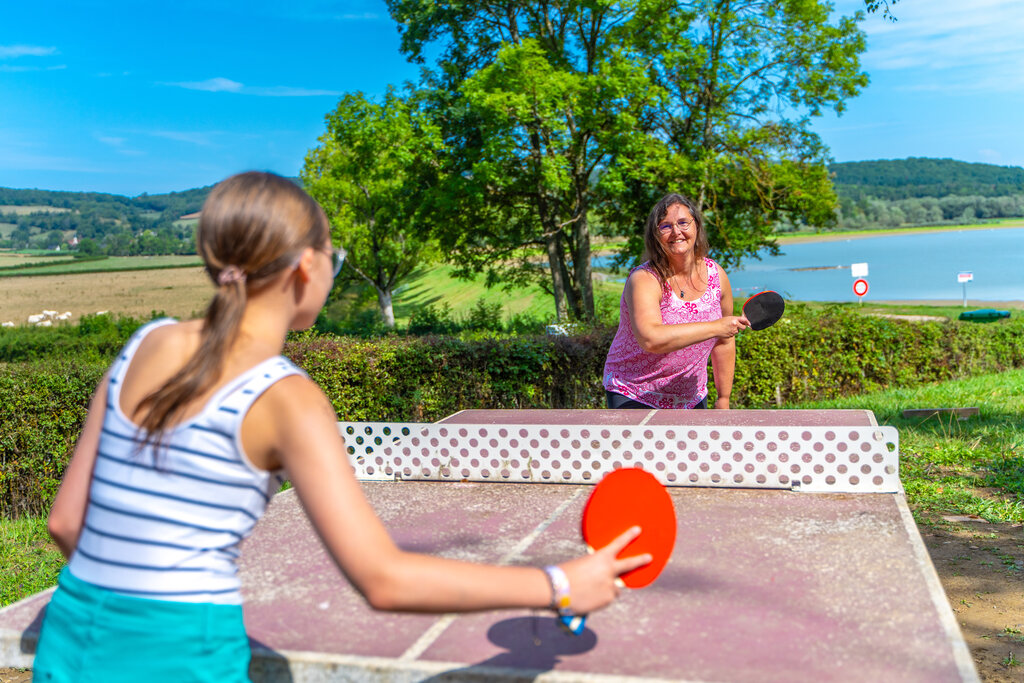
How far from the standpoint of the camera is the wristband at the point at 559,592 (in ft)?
4.33

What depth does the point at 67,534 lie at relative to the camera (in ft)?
5.07

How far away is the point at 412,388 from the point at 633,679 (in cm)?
771

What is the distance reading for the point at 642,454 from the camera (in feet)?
10.2

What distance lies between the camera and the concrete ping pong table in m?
1.62

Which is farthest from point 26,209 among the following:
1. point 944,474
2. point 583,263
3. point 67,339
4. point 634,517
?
point 634,517

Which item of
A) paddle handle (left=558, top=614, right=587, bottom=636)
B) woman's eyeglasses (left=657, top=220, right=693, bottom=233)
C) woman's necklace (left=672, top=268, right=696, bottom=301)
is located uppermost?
woman's eyeglasses (left=657, top=220, right=693, bottom=233)

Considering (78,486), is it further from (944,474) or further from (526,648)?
(944,474)

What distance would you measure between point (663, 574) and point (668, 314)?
2.13 meters

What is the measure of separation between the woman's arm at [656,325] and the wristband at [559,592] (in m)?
2.48

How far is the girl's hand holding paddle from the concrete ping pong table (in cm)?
25

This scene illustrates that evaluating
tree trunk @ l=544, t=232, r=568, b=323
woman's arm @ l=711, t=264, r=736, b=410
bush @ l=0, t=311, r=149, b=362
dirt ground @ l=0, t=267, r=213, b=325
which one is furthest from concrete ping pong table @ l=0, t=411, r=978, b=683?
dirt ground @ l=0, t=267, r=213, b=325

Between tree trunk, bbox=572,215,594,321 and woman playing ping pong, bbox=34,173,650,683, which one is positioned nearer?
woman playing ping pong, bbox=34,173,650,683

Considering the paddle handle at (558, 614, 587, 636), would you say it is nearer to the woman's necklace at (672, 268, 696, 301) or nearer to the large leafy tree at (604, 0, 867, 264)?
the woman's necklace at (672, 268, 696, 301)

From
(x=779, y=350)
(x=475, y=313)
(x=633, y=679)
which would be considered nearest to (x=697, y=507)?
(x=633, y=679)
